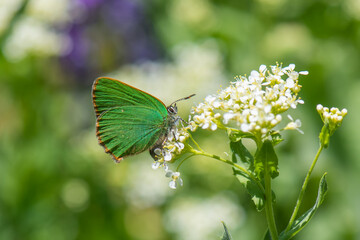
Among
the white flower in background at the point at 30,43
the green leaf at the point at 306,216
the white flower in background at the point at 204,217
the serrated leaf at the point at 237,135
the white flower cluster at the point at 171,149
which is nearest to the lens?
the green leaf at the point at 306,216

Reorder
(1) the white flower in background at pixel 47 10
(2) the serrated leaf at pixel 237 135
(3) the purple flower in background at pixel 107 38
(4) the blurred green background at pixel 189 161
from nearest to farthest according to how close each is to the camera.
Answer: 1. (2) the serrated leaf at pixel 237 135
2. (4) the blurred green background at pixel 189 161
3. (1) the white flower in background at pixel 47 10
4. (3) the purple flower in background at pixel 107 38

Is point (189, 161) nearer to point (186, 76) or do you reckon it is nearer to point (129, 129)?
point (186, 76)

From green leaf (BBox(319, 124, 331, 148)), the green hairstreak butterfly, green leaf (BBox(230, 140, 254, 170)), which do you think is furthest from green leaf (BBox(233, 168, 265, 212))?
the green hairstreak butterfly

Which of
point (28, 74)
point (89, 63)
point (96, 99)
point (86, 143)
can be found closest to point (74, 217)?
point (86, 143)

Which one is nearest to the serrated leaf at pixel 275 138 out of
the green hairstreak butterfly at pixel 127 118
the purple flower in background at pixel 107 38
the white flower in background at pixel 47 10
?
the green hairstreak butterfly at pixel 127 118

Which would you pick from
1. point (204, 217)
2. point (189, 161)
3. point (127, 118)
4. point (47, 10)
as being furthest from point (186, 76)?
point (127, 118)

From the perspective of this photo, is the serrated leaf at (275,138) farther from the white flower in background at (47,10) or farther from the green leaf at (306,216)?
the white flower in background at (47,10)
